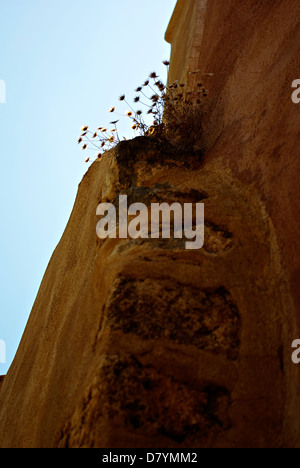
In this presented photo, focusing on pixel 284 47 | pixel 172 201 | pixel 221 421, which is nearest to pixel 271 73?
pixel 284 47

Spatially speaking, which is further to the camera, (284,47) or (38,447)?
(284,47)

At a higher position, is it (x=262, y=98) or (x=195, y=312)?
(x=262, y=98)

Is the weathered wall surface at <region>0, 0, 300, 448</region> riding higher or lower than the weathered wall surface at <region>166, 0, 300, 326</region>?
lower

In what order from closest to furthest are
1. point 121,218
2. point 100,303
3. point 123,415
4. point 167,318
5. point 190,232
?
1. point 123,415
2. point 167,318
3. point 100,303
4. point 190,232
5. point 121,218

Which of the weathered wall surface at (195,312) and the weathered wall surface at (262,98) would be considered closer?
the weathered wall surface at (195,312)

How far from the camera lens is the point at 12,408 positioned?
2.71 meters

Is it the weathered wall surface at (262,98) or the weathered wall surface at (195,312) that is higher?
the weathered wall surface at (262,98)

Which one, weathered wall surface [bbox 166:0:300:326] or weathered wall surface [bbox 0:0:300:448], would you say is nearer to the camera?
weathered wall surface [bbox 0:0:300:448]

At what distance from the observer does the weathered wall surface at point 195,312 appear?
5.80ft

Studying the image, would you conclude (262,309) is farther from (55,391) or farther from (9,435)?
(9,435)

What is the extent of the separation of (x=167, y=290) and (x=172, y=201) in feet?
1.90

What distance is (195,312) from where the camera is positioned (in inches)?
78.8

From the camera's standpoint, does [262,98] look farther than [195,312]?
Yes

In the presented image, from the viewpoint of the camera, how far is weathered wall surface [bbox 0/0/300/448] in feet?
5.80
